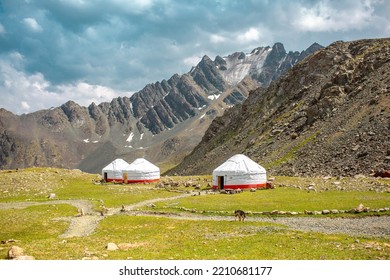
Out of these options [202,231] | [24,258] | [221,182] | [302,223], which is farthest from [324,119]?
[24,258]

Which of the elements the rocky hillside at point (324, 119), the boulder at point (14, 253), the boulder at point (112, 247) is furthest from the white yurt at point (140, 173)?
the boulder at point (14, 253)

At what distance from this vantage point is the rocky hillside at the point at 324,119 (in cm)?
6556

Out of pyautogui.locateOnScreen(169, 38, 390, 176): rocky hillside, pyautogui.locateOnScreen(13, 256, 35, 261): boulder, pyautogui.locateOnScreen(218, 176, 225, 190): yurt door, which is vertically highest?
pyautogui.locateOnScreen(169, 38, 390, 176): rocky hillside

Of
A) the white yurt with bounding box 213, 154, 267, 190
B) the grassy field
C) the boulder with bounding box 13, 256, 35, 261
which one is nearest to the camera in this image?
the boulder with bounding box 13, 256, 35, 261

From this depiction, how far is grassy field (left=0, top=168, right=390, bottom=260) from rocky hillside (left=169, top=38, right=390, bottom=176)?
2008cm

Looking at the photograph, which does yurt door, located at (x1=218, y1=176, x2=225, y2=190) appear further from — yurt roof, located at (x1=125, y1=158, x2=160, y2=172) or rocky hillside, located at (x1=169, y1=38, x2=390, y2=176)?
rocky hillside, located at (x1=169, y1=38, x2=390, y2=176)

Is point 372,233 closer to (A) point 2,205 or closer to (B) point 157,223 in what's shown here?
(B) point 157,223

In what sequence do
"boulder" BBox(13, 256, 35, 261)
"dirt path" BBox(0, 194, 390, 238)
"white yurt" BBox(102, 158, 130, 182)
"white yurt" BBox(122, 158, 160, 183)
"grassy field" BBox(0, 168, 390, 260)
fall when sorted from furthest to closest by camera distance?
1. "white yurt" BBox(102, 158, 130, 182)
2. "white yurt" BBox(122, 158, 160, 183)
3. "dirt path" BBox(0, 194, 390, 238)
4. "grassy field" BBox(0, 168, 390, 260)
5. "boulder" BBox(13, 256, 35, 261)

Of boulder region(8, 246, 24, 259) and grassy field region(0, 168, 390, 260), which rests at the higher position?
boulder region(8, 246, 24, 259)

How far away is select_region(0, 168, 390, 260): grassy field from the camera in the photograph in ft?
54.9

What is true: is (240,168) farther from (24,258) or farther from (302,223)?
(24,258)

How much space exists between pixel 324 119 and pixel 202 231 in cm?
7239

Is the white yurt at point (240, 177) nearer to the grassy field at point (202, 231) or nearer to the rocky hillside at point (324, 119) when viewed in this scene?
the grassy field at point (202, 231)

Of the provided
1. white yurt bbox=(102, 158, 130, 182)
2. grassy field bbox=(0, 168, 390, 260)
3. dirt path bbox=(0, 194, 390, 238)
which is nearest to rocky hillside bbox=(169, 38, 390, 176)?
grassy field bbox=(0, 168, 390, 260)
